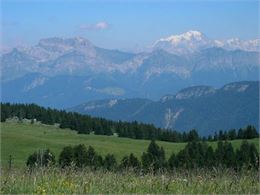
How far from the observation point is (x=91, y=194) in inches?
420

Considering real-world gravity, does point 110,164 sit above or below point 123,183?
below

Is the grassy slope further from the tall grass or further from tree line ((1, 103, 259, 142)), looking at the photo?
the tall grass

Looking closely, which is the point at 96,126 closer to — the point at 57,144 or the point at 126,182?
the point at 57,144

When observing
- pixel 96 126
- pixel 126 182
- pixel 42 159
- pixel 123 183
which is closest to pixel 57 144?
pixel 96 126

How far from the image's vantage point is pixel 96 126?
164375 millimetres

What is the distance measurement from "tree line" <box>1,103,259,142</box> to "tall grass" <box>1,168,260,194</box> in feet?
455

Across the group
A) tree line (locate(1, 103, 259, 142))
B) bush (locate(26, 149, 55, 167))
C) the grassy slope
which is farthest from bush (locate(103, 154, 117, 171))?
tree line (locate(1, 103, 259, 142))

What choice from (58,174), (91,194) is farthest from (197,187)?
(58,174)

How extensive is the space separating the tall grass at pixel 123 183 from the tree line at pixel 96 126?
138718 millimetres

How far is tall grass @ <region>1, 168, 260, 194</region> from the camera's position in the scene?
1104 cm

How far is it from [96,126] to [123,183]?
15327 cm

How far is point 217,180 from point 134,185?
1984 mm

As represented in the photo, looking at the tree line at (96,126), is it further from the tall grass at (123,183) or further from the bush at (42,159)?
the tall grass at (123,183)

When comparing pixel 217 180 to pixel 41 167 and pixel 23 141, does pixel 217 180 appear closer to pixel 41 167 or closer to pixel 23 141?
pixel 41 167
